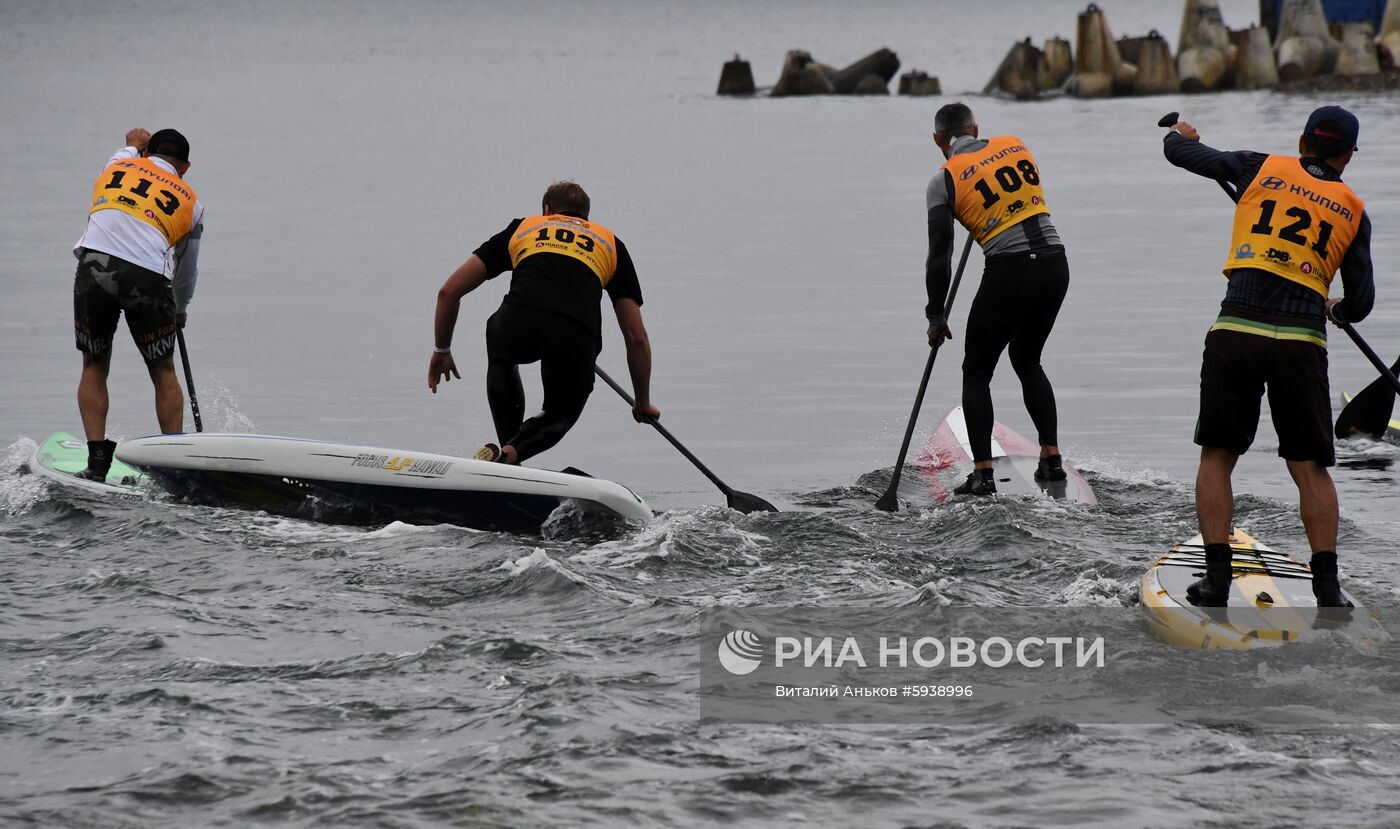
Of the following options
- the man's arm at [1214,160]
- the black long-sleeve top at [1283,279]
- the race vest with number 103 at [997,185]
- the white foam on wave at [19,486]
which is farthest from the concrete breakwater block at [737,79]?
the black long-sleeve top at [1283,279]

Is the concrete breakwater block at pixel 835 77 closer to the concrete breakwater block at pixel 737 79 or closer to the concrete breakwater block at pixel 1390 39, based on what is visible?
the concrete breakwater block at pixel 737 79

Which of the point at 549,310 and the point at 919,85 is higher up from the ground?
the point at 919,85

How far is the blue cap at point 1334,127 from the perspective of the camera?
5793mm

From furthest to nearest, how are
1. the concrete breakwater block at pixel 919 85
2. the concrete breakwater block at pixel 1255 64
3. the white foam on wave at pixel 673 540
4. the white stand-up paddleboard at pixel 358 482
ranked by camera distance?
the concrete breakwater block at pixel 919 85
the concrete breakwater block at pixel 1255 64
the white stand-up paddleboard at pixel 358 482
the white foam on wave at pixel 673 540

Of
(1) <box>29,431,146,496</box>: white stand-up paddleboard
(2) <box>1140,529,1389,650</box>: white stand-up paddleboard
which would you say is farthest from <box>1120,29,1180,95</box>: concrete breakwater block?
(2) <box>1140,529,1389,650</box>: white stand-up paddleboard

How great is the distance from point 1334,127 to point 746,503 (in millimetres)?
3530

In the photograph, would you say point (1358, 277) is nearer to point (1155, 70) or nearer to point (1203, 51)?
point (1203, 51)

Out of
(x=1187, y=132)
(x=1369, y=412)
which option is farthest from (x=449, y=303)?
(x=1369, y=412)

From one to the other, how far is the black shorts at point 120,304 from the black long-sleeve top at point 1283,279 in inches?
205

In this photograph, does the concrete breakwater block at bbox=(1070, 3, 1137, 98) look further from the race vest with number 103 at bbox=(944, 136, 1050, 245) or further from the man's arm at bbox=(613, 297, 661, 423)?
the man's arm at bbox=(613, 297, 661, 423)

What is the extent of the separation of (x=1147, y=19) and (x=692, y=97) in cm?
9832

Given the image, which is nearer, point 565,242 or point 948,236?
point 565,242

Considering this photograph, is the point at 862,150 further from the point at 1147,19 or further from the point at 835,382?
the point at 1147,19

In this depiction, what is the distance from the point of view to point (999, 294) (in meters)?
8.28
